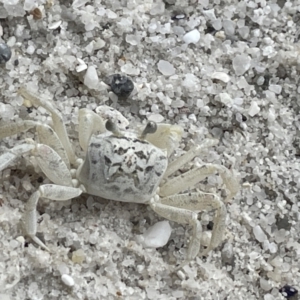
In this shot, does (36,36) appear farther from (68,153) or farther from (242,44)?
(242,44)

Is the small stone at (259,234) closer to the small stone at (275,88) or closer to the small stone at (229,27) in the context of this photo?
the small stone at (275,88)

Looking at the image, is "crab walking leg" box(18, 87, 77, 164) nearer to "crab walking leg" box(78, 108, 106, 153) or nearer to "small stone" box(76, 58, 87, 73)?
"crab walking leg" box(78, 108, 106, 153)

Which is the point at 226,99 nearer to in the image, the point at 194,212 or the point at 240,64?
the point at 240,64

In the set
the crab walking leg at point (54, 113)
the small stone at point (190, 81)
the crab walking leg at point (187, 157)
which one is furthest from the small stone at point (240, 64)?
the crab walking leg at point (54, 113)

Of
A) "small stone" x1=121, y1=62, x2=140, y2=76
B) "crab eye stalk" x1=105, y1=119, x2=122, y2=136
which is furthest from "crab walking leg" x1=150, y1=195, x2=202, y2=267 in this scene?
"small stone" x1=121, y1=62, x2=140, y2=76

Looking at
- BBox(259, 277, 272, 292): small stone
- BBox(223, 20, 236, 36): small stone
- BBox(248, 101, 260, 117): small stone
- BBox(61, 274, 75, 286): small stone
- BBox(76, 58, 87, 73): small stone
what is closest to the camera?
BBox(61, 274, 75, 286): small stone
